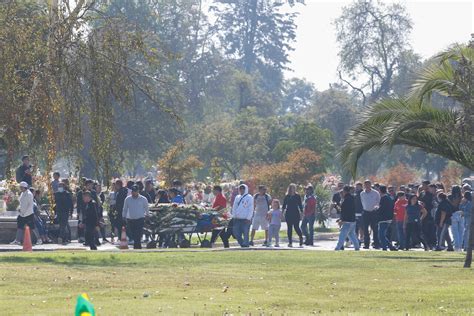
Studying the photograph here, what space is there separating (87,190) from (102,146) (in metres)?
6.94

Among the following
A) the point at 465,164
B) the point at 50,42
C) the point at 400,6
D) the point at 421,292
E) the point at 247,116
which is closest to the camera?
the point at 421,292

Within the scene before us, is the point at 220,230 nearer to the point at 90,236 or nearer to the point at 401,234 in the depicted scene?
the point at 90,236

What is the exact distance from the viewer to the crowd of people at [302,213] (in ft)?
97.2

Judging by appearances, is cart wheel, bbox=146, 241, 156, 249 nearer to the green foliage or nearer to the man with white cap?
the man with white cap

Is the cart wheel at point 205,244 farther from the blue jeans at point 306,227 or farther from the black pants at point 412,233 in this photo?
the black pants at point 412,233

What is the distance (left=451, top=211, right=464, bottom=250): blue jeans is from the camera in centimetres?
3116

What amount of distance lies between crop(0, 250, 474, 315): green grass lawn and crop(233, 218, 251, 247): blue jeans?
563 centimetres

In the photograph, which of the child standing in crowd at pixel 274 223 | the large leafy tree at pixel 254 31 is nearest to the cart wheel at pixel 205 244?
the child standing in crowd at pixel 274 223

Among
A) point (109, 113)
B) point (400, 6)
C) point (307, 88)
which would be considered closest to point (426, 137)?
point (109, 113)

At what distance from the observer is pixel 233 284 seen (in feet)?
59.5

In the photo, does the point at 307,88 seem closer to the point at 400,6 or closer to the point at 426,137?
the point at 400,6

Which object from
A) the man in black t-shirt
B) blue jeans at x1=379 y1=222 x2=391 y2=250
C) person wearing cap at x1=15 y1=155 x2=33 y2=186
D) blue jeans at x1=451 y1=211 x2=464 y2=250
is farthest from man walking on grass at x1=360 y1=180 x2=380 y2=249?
person wearing cap at x1=15 y1=155 x2=33 y2=186

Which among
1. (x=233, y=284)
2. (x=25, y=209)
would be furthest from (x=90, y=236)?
(x=233, y=284)

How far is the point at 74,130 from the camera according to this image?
2327cm
